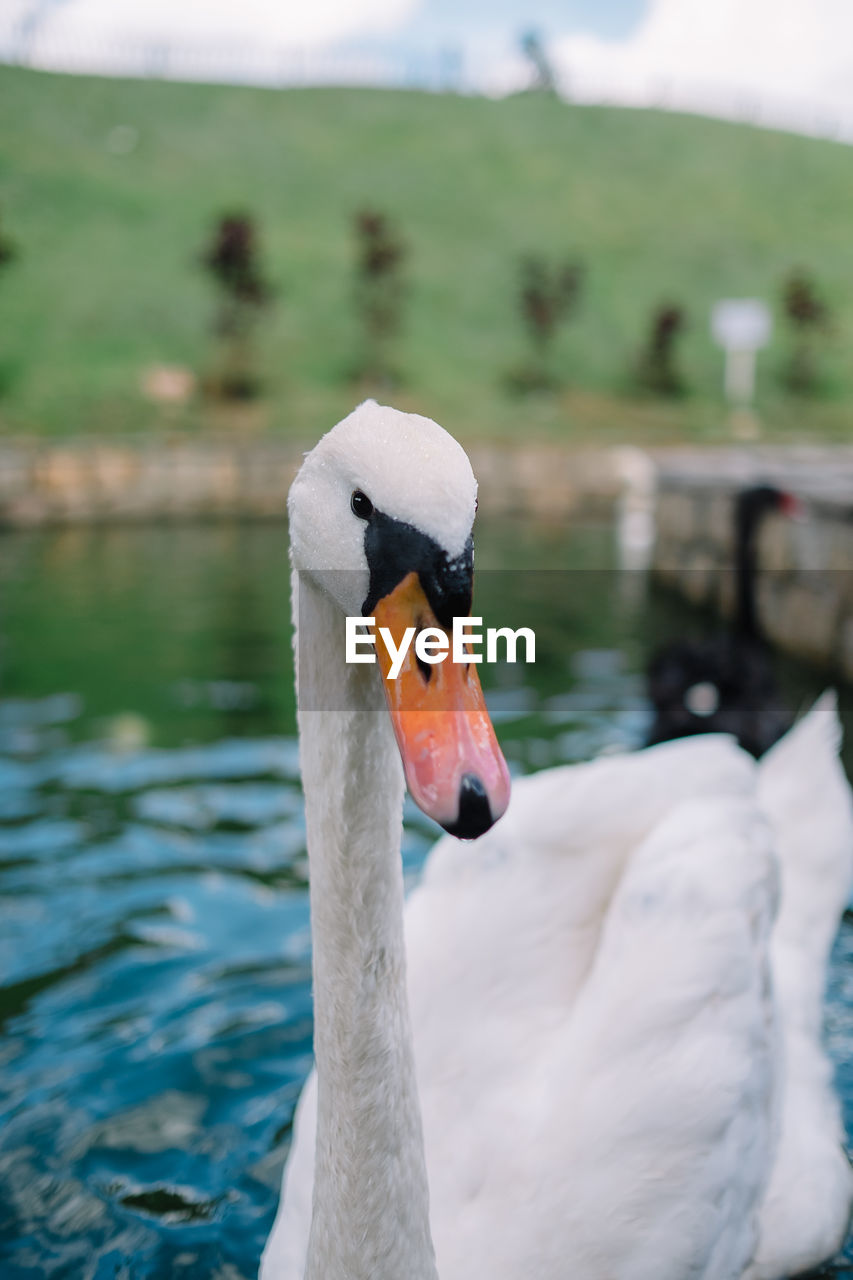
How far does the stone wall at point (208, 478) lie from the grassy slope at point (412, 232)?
2626mm

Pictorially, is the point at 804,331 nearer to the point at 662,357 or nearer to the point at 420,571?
the point at 662,357

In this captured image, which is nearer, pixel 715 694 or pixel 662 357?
pixel 715 694

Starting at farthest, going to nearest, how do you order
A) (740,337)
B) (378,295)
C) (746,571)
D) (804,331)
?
(804,331) → (378,295) → (740,337) → (746,571)

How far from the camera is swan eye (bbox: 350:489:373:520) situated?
1.39 m

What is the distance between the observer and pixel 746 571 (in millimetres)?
6348

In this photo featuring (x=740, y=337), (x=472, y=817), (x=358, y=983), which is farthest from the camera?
(x=740, y=337)

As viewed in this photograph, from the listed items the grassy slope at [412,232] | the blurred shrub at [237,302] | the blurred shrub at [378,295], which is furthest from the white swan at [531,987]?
the blurred shrub at [378,295]

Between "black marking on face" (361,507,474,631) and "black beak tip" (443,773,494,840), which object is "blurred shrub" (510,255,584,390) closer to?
"black marking on face" (361,507,474,631)

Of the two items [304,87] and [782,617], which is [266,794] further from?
[304,87]

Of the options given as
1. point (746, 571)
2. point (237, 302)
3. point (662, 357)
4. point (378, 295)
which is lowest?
point (746, 571)

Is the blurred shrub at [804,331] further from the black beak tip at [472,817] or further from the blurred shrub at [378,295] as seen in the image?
the black beak tip at [472,817]

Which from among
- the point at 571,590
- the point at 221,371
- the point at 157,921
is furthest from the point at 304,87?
the point at 157,921

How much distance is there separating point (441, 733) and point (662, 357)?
26.0m

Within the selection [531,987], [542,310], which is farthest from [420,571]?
[542,310]
